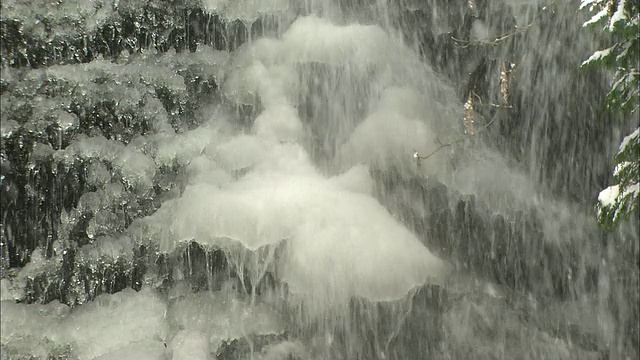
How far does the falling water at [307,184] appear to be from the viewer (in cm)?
364

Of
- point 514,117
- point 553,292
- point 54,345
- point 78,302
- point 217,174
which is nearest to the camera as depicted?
point 54,345

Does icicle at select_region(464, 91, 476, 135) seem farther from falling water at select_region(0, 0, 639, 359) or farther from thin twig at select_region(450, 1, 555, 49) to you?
thin twig at select_region(450, 1, 555, 49)

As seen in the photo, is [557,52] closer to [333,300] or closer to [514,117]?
[514,117]

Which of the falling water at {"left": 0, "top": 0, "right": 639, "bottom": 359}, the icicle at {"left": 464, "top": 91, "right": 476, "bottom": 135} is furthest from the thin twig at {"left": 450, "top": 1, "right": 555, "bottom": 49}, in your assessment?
the icicle at {"left": 464, "top": 91, "right": 476, "bottom": 135}

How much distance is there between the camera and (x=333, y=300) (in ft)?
12.6

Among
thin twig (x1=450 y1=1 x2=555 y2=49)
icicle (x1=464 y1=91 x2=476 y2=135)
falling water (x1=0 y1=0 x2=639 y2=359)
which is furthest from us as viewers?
thin twig (x1=450 y1=1 x2=555 y2=49)

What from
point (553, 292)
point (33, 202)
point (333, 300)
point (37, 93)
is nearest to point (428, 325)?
point (333, 300)

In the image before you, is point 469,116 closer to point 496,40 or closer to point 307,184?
point 496,40

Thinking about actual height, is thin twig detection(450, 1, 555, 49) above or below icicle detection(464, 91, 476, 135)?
above

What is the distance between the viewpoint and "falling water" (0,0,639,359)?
364cm

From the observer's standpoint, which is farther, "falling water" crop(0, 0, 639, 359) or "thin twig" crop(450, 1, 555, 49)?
"thin twig" crop(450, 1, 555, 49)

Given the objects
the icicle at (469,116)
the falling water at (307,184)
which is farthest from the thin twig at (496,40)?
the icicle at (469,116)

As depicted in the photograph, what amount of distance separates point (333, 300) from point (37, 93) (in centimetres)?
219

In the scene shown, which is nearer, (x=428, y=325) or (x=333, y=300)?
(x=333, y=300)
